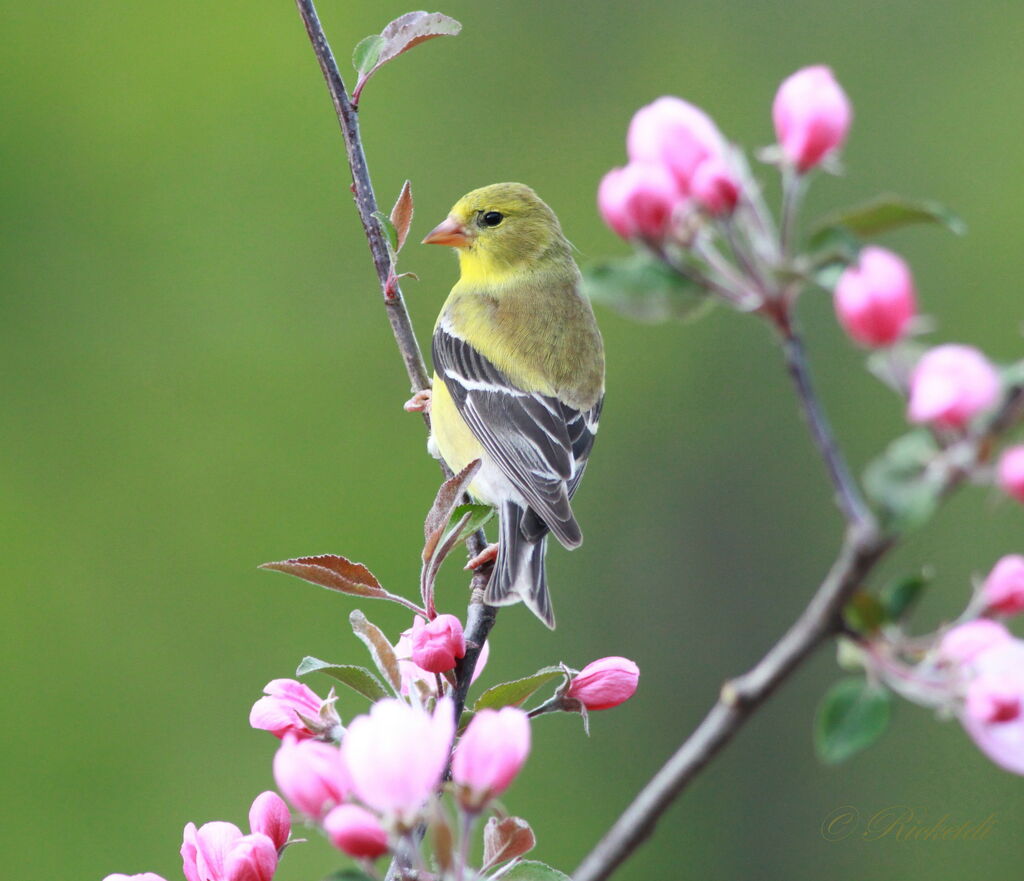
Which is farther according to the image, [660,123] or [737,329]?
[737,329]

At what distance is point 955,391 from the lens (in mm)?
675

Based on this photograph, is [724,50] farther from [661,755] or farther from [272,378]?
[661,755]

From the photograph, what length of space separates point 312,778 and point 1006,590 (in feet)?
1.43

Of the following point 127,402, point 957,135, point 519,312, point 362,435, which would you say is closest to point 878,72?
point 957,135

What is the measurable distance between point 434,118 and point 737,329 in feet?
8.57

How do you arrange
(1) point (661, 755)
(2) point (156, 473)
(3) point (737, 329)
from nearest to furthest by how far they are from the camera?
(2) point (156, 473), (1) point (661, 755), (3) point (737, 329)

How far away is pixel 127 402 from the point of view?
26.8 ft

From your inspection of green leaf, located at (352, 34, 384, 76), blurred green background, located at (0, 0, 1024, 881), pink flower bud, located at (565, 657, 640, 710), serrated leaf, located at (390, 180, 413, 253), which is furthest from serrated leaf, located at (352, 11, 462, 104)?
blurred green background, located at (0, 0, 1024, 881)

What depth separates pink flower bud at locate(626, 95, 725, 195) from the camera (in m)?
0.81

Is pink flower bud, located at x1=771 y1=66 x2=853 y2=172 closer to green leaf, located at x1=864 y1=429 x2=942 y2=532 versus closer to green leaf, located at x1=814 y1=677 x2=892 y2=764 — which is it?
green leaf, located at x1=864 y1=429 x2=942 y2=532

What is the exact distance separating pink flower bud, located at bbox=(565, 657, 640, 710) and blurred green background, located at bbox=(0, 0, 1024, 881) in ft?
16.9

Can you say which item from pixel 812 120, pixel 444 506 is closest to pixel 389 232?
pixel 444 506

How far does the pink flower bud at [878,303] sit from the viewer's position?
2.42 feet

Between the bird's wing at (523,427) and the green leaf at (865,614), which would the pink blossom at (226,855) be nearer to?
the green leaf at (865,614)
